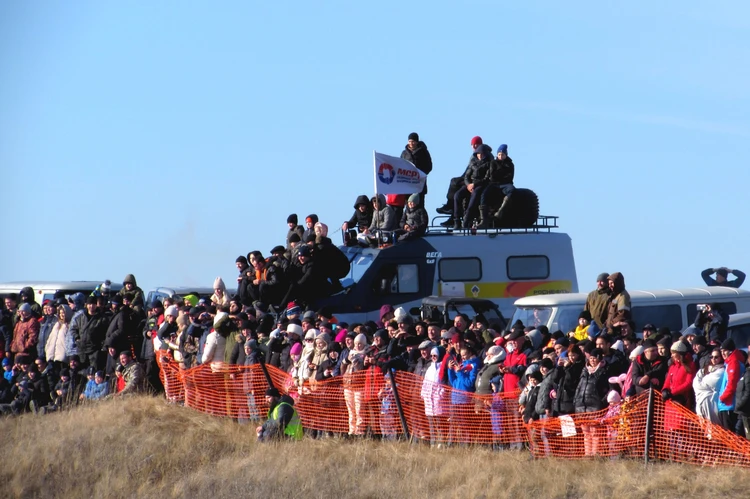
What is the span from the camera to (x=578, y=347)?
582 inches

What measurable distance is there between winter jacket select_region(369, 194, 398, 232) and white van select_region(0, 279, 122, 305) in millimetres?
12620

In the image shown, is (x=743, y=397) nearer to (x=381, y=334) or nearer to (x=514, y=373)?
(x=514, y=373)

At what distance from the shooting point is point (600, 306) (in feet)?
59.0

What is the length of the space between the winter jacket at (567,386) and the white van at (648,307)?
508cm

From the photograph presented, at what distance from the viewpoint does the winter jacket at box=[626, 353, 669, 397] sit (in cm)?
1407

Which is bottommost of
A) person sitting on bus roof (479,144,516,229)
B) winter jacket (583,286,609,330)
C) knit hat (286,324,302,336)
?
knit hat (286,324,302,336)

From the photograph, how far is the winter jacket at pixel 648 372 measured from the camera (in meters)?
14.1

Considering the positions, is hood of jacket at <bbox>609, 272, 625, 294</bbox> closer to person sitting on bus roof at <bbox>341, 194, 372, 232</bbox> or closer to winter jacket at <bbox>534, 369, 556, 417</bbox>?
winter jacket at <bbox>534, 369, 556, 417</bbox>

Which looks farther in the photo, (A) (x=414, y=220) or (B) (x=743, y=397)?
(A) (x=414, y=220)

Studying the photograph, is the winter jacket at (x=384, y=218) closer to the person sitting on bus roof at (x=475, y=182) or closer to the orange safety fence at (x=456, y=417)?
the person sitting on bus roof at (x=475, y=182)

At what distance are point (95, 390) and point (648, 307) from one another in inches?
378

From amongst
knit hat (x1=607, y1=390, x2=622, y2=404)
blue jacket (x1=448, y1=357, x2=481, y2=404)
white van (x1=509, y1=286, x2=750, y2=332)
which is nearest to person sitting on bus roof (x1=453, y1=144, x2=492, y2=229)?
white van (x1=509, y1=286, x2=750, y2=332)

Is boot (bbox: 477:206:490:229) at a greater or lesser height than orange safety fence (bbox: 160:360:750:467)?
greater

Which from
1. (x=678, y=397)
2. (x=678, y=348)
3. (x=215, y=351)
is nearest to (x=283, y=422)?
(x=215, y=351)
